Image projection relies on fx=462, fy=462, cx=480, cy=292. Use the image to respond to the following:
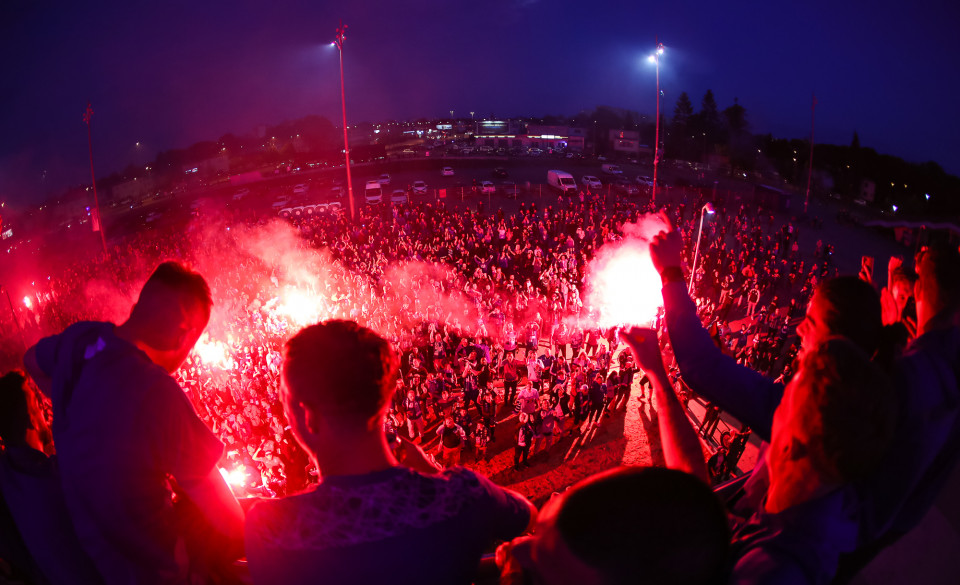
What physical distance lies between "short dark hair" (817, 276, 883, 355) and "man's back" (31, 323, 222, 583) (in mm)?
2123

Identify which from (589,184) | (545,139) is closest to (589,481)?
(589,184)

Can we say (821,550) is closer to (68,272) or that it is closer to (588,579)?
(588,579)

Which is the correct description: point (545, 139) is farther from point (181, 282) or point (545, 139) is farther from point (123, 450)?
point (123, 450)

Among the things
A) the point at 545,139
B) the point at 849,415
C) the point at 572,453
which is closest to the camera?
the point at 849,415

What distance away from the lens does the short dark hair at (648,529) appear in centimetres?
87

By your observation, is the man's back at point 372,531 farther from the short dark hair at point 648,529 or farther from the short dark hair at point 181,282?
the short dark hair at point 181,282

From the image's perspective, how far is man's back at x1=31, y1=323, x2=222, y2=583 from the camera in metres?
1.30

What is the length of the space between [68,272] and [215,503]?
26436mm

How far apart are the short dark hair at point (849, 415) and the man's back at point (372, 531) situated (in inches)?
34.4

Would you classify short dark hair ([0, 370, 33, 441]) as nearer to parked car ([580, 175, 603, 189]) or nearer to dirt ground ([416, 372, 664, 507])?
dirt ground ([416, 372, 664, 507])

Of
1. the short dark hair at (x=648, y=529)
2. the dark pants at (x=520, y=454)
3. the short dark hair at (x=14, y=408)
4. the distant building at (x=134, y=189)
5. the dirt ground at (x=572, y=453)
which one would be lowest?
the dirt ground at (x=572, y=453)

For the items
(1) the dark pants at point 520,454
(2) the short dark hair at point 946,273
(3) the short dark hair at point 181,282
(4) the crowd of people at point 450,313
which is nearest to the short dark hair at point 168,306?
(3) the short dark hair at point 181,282

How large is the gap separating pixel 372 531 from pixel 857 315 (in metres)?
1.72

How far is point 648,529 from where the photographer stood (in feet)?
2.83
